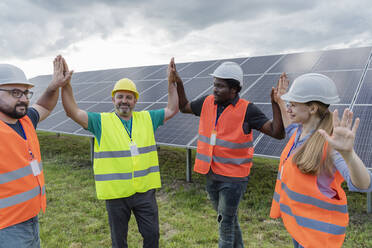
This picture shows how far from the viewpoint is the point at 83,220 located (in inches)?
194

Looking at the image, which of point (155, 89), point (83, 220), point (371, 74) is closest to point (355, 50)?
point (371, 74)

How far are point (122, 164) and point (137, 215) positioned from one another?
0.62 meters

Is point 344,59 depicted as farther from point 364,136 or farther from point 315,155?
point 315,155

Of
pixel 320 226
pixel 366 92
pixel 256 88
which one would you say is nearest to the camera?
pixel 320 226

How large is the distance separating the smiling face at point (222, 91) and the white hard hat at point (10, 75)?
1.99 meters

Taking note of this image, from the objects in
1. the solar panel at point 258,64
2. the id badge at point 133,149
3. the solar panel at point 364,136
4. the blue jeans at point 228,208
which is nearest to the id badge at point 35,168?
the id badge at point 133,149

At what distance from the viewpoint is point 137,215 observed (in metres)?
3.09

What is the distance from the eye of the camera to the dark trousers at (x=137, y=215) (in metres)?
2.99

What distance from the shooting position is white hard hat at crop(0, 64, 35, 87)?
2.42 meters

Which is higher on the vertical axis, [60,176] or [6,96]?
Answer: [6,96]

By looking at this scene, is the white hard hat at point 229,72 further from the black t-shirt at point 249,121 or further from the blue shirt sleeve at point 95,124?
the blue shirt sleeve at point 95,124

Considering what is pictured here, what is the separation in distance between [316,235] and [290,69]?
6672 mm

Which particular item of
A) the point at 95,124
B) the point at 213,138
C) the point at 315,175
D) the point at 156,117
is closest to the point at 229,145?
the point at 213,138

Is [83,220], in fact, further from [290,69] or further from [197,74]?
[290,69]
